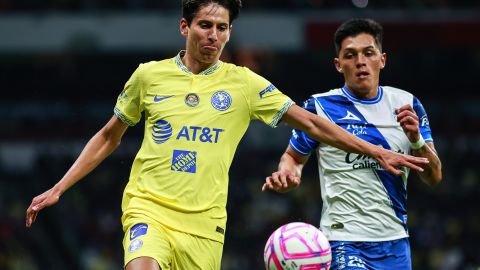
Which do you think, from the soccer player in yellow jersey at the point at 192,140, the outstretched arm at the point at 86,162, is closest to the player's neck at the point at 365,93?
the soccer player in yellow jersey at the point at 192,140

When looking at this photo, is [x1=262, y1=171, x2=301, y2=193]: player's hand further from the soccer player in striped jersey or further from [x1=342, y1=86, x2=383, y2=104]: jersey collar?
[x1=342, y1=86, x2=383, y2=104]: jersey collar

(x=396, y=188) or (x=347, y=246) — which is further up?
(x=396, y=188)

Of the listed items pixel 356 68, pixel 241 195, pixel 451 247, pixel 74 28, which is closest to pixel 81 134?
pixel 74 28

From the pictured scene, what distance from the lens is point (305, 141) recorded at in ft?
21.5

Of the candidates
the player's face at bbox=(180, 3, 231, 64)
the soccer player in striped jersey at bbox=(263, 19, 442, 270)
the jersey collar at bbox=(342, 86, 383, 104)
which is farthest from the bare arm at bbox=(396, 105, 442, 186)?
the player's face at bbox=(180, 3, 231, 64)

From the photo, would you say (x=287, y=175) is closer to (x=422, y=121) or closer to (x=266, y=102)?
(x=266, y=102)

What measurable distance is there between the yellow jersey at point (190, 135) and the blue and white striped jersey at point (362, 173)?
2.15ft

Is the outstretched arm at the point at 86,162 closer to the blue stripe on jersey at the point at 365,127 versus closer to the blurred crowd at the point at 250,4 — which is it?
the blue stripe on jersey at the point at 365,127

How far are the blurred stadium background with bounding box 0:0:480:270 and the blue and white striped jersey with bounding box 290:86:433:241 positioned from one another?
11963mm

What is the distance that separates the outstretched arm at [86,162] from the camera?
19.1 ft

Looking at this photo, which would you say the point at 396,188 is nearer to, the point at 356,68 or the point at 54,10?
the point at 356,68

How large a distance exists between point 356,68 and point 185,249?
1854 millimetres

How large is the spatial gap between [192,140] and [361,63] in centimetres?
143

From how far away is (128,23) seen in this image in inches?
851
